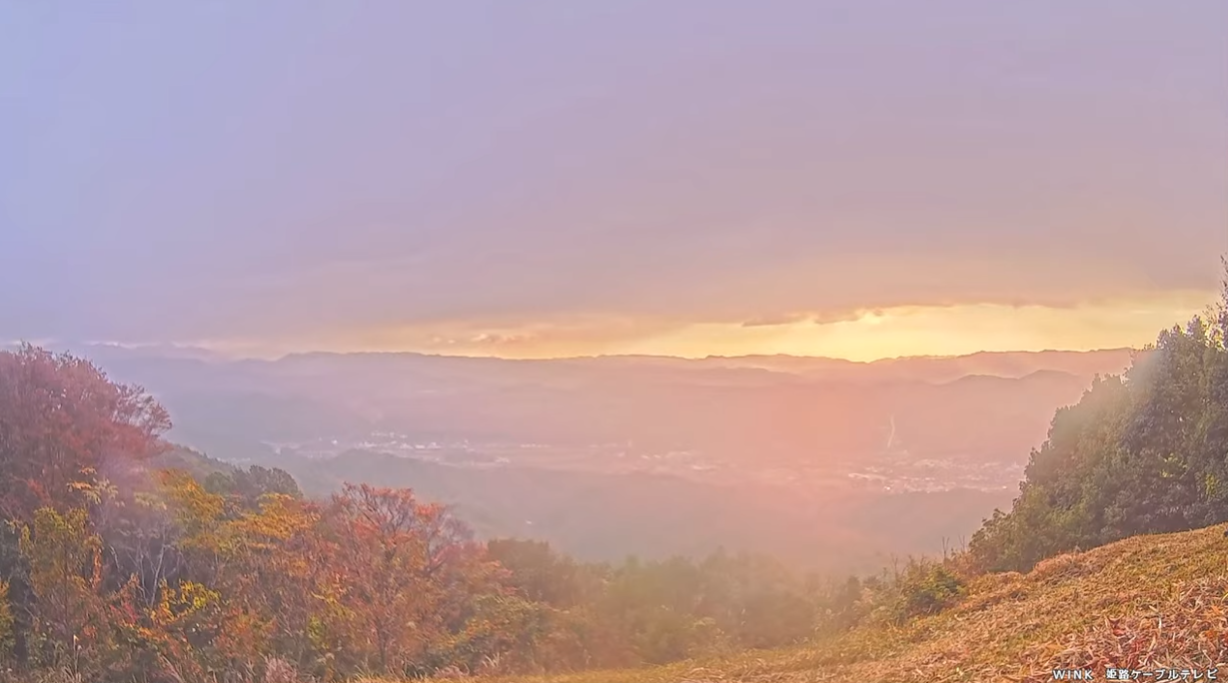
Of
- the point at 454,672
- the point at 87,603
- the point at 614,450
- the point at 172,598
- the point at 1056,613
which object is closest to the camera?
the point at 1056,613

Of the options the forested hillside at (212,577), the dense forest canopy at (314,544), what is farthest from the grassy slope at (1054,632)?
the forested hillside at (212,577)

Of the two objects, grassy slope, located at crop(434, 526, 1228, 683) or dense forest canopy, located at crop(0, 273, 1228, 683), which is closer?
grassy slope, located at crop(434, 526, 1228, 683)

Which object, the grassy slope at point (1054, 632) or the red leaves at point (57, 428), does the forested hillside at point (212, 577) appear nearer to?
the red leaves at point (57, 428)

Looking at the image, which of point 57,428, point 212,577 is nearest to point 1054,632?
point 212,577

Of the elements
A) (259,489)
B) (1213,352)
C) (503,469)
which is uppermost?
(1213,352)

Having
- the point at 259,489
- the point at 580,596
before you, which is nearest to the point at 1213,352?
the point at 580,596

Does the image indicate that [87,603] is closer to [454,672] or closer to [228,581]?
[228,581]

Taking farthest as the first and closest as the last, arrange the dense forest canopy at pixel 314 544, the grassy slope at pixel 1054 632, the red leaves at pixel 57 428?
the red leaves at pixel 57 428
the dense forest canopy at pixel 314 544
the grassy slope at pixel 1054 632

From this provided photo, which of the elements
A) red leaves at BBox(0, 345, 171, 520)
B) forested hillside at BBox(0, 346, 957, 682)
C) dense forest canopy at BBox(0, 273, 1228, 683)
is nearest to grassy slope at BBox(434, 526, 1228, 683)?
dense forest canopy at BBox(0, 273, 1228, 683)

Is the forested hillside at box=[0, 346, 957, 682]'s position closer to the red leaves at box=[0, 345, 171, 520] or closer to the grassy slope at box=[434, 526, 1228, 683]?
the red leaves at box=[0, 345, 171, 520]
